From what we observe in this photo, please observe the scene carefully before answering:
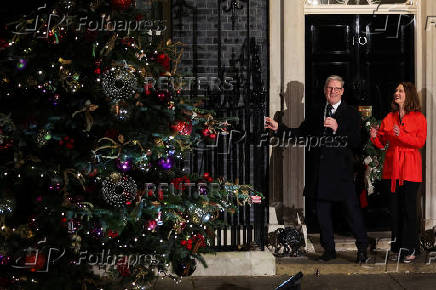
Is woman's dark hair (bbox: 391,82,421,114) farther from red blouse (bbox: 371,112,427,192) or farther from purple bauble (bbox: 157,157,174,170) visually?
purple bauble (bbox: 157,157,174,170)

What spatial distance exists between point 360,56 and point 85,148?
468 centimetres

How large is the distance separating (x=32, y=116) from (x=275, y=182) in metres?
4.26

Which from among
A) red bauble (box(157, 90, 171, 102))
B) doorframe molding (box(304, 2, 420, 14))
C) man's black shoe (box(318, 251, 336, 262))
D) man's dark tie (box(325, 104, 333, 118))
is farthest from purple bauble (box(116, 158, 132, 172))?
doorframe molding (box(304, 2, 420, 14))

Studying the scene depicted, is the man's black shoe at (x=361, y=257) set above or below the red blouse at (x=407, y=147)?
below

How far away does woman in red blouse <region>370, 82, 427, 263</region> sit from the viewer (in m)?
8.68

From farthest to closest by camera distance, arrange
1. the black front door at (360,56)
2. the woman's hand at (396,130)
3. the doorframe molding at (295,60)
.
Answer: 1. the black front door at (360,56)
2. the doorframe molding at (295,60)
3. the woman's hand at (396,130)

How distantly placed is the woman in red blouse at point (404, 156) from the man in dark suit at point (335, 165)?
0.33 meters

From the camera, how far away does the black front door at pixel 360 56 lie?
10.0 meters

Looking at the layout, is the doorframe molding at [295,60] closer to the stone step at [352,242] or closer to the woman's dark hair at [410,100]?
the stone step at [352,242]

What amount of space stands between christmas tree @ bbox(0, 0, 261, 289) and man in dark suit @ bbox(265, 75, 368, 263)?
2.27m

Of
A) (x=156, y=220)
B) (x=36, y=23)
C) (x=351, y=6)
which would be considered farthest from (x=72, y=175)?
(x=351, y=6)

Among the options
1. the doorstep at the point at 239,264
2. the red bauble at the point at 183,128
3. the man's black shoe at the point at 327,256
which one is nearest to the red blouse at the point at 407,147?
the man's black shoe at the point at 327,256

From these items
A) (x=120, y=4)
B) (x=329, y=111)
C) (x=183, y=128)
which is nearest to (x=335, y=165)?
(x=329, y=111)

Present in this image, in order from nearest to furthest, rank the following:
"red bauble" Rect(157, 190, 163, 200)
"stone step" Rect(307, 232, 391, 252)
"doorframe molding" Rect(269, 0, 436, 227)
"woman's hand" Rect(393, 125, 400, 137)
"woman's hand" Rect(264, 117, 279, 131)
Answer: "red bauble" Rect(157, 190, 163, 200) → "woman's hand" Rect(393, 125, 400, 137) → "woman's hand" Rect(264, 117, 279, 131) → "stone step" Rect(307, 232, 391, 252) → "doorframe molding" Rect(269, 0, 436, 227)
